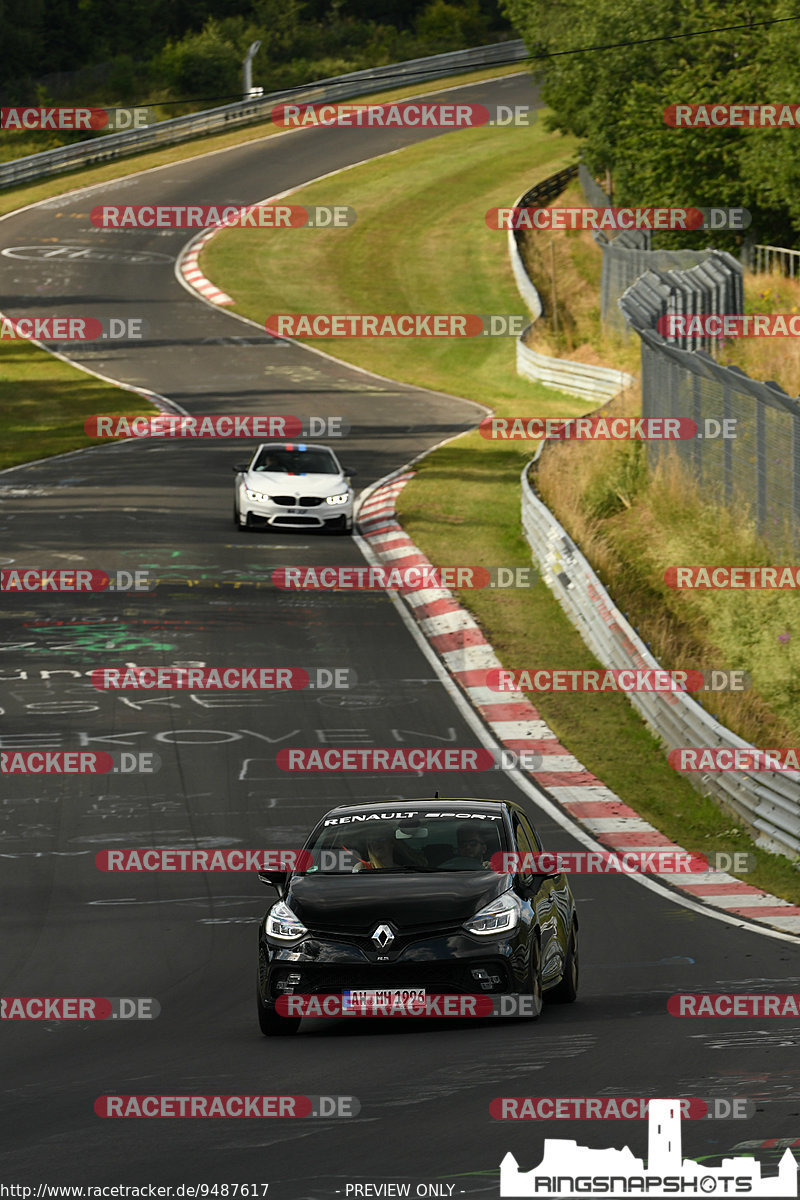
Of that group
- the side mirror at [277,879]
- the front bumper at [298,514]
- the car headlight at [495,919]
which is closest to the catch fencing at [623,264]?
the front bumper at [298,514]

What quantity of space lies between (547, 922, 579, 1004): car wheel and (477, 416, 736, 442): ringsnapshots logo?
1315cm

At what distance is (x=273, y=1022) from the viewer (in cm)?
980

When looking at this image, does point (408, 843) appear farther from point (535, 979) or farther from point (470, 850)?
point (535, 979)

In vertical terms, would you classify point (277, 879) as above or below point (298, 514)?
above

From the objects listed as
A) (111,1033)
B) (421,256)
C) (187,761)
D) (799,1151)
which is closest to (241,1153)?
(799,1151)

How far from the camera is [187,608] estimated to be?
24172 millimetres

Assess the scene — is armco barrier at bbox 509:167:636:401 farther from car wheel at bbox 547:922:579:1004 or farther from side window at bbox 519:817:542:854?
car wheel at bbox 547:922:579:1004

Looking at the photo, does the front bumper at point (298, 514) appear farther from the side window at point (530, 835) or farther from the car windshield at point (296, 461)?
the side window at point (530, 835)

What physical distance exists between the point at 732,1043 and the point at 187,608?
15.8m

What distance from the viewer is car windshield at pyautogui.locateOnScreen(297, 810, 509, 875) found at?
1048 cm

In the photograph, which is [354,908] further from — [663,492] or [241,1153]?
[663,492]

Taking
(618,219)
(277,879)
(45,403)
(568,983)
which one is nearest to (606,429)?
(45,403)

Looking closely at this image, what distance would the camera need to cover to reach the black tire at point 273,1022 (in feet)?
32.1

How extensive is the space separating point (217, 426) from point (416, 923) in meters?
32.3
